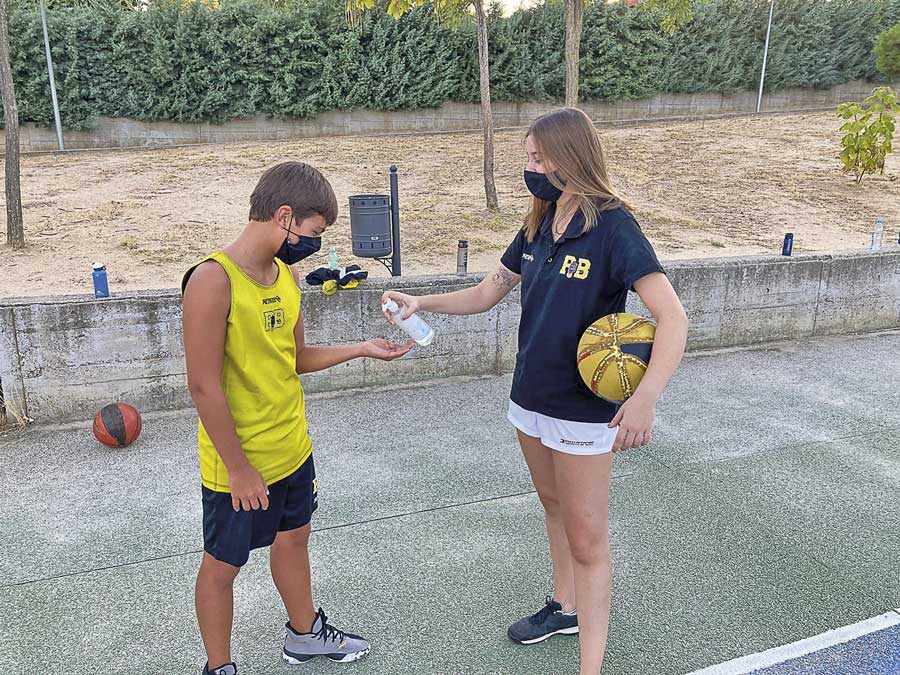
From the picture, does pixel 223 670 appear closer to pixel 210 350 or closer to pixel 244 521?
pixel 244 521

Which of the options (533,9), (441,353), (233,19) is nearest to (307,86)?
(233,19)

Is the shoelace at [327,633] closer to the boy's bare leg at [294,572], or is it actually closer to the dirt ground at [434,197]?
the boy's bare leg at [294,572]

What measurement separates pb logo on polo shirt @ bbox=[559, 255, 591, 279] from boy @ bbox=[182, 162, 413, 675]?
0.80 meters

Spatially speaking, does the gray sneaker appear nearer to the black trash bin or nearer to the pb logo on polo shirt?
the pb logo on polo shirt

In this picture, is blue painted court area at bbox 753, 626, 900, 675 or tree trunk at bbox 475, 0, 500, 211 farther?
tree trunk at bbox 475, 0, 500, 211

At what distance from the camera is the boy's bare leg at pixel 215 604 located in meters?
2.41

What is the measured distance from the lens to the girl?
7.36 feet

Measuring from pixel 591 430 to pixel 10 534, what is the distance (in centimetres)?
323

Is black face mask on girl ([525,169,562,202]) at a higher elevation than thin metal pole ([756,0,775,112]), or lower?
lower

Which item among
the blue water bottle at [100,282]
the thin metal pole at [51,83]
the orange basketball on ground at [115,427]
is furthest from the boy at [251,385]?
the thin metal pole at [51,83]

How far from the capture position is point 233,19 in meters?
18.7

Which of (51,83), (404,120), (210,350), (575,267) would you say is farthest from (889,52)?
(210,350)

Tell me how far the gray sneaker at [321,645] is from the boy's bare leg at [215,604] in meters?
0.39

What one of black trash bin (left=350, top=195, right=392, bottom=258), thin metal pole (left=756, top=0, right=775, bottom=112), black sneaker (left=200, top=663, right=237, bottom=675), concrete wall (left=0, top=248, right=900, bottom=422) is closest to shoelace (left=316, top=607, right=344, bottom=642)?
black sneaker (left=200, top=663, right=237, bottom=675)
